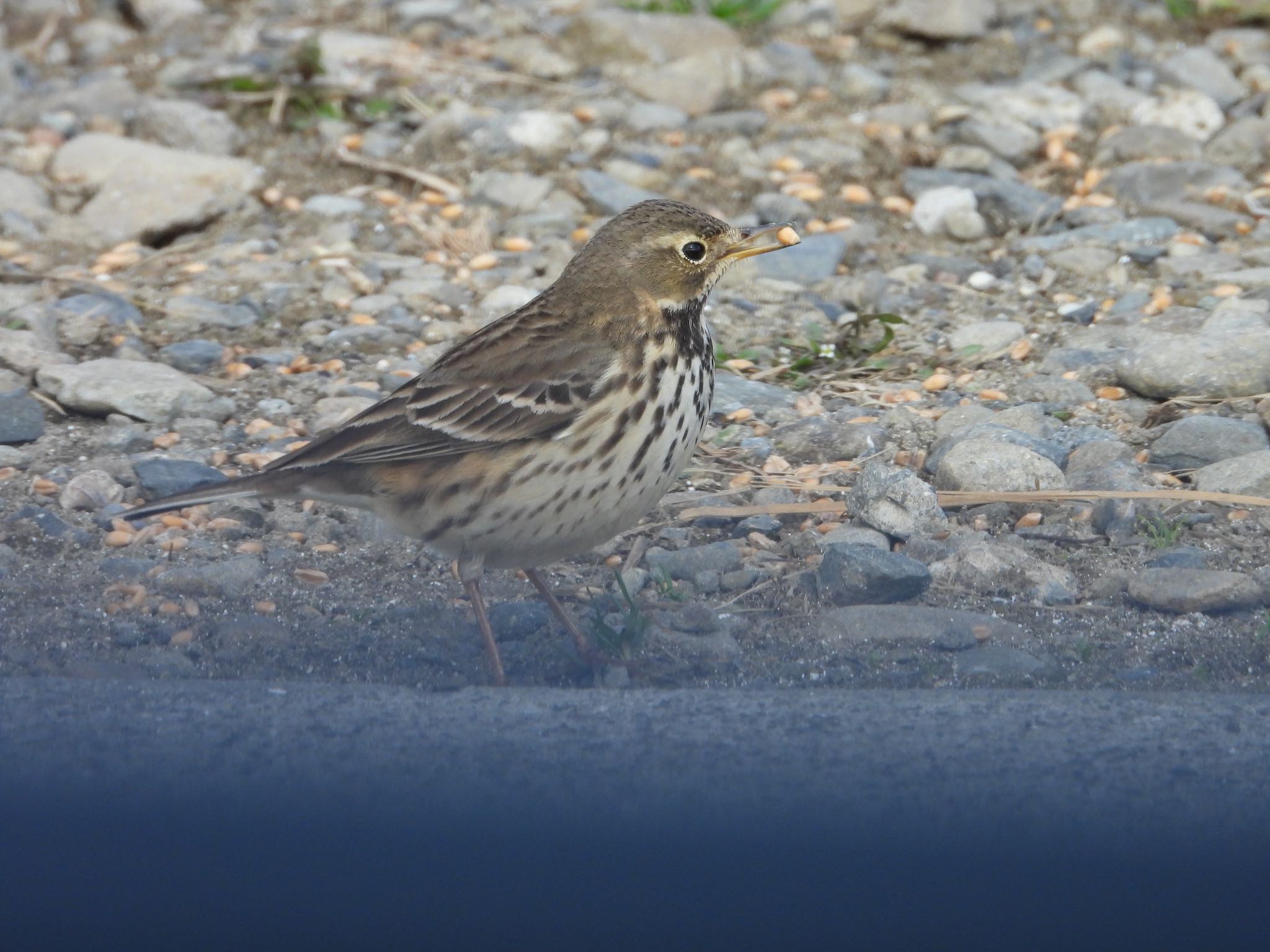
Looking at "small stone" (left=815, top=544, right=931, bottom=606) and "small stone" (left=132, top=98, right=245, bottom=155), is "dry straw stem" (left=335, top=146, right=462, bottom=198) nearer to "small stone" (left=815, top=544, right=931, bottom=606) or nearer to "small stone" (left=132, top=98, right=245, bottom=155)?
"small stone" (left=132, top=98, right=245, bottom=155)

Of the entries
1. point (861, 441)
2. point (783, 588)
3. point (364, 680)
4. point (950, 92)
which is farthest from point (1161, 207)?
point (364, 680)

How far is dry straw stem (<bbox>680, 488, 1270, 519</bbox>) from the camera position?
A: 13.2 feet

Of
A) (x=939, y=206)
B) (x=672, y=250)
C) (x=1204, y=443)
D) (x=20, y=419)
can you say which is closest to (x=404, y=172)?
(x=939, y=206)

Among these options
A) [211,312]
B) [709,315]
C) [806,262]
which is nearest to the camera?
[211,312]

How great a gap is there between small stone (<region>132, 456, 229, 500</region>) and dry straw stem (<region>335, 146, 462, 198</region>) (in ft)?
9.16

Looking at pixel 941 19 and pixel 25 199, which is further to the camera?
pixel 941 19

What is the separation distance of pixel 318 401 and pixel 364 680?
8.38 ft

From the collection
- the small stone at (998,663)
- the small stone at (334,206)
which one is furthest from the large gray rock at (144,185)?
the small stone at (998,663)

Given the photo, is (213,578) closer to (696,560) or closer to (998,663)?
(696,560)

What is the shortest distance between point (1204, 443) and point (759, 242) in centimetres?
139

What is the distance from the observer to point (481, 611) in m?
3.50

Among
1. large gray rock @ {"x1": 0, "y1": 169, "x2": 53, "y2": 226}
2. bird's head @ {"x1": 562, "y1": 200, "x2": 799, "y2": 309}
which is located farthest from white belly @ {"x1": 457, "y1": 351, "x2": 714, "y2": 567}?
large gray rock @ {"x1": 0, "y1": 169, "x2": 53, "y2": 226}

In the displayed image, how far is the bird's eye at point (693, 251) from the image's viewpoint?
160 inches

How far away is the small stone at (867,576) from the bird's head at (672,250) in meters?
0.81
